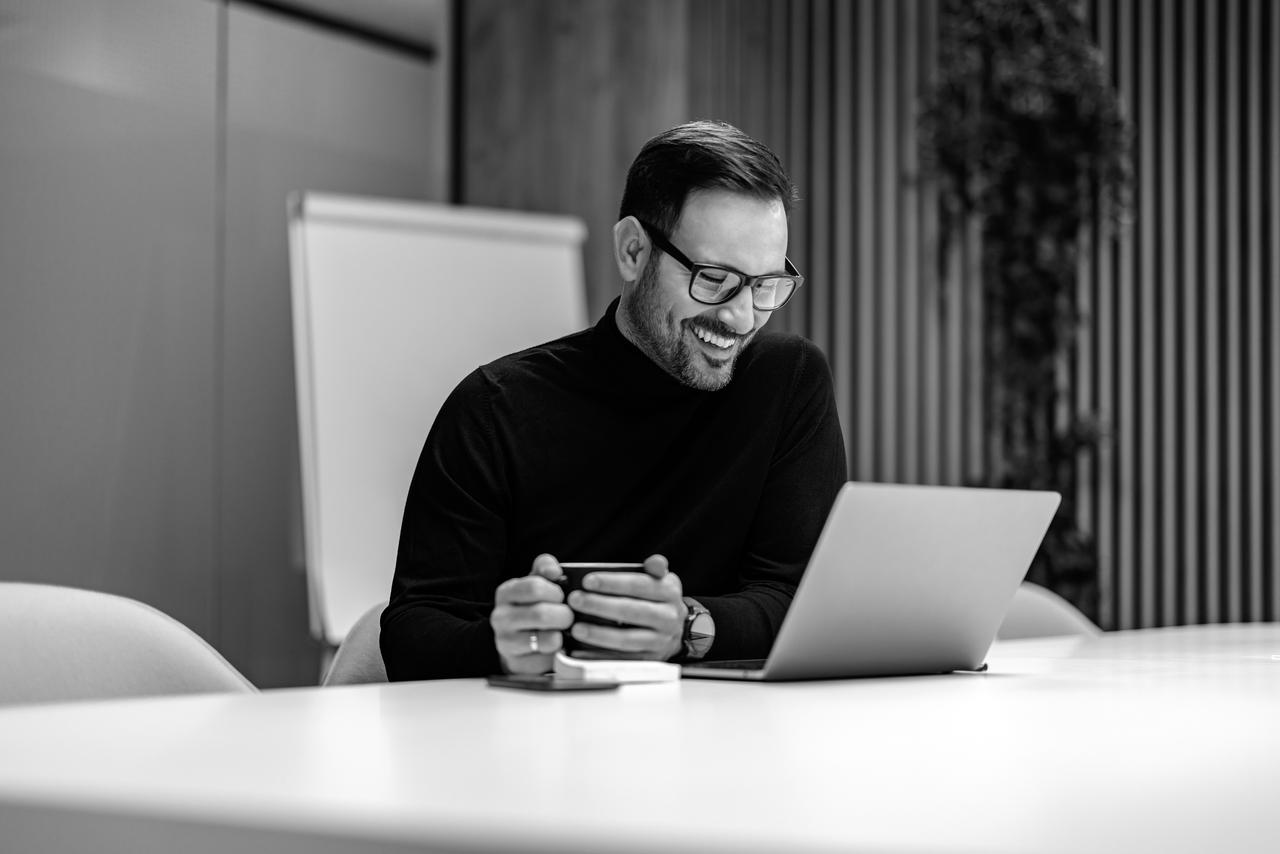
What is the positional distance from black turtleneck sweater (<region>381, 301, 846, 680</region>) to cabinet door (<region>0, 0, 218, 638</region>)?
2055 mm

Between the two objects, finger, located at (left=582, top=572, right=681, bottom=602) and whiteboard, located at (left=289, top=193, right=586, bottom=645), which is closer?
finger, located at (left=582, top=572, right=681, bottom=602)

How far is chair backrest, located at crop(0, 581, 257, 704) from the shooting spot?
146 centimetres

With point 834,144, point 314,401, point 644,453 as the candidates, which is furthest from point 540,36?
point 644,453

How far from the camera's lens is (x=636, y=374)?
2.01 m

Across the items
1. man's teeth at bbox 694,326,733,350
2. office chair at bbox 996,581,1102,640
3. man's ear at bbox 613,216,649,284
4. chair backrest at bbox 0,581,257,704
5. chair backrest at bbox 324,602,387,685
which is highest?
man's ear at bbox 613,216,649,284

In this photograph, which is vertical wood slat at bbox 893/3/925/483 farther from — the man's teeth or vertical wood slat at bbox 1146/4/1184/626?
the man's teeth

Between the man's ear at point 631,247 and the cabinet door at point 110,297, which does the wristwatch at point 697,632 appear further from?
the cabinet door at point 110,297

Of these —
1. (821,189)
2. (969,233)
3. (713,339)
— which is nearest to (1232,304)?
(969,233)

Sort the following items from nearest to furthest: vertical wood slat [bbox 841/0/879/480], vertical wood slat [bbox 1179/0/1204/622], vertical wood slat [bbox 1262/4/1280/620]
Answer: vertical wood slat [bbox 1262/4/1280/620]
vertical wood slat [bbox 1179/0/1204/622]
vertical wood slat [bbox 841/0/879/480]

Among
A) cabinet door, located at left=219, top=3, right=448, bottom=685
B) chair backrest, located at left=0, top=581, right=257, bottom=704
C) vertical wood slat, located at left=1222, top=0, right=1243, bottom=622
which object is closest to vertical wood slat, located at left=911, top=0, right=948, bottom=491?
vertical wood slat, located at left=1222, top=0, right=1243, bottom=622

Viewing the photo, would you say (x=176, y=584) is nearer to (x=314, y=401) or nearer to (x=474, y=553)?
(x=314, y=401)

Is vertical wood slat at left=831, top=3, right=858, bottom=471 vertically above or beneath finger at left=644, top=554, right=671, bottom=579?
above

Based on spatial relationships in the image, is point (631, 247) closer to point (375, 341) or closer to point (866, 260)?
point (375, 341)

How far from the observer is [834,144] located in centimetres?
479
